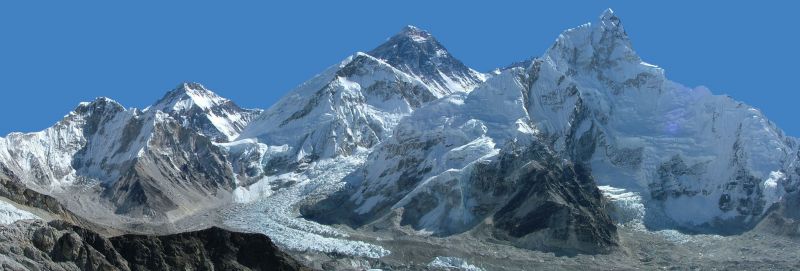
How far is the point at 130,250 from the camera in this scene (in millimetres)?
174125

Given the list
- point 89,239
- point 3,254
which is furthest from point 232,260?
point 3,254

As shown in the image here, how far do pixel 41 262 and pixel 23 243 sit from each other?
3644mm

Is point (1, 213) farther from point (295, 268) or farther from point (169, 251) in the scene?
point (295, 268)

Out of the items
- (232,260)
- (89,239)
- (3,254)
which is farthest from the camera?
(232,260)

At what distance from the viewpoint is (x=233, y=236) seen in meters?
187

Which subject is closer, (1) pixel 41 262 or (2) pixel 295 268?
(1) pixel 41 262

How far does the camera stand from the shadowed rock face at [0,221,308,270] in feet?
532

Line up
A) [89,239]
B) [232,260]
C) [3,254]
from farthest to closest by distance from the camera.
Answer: [232,260], [89,239], [3,254]

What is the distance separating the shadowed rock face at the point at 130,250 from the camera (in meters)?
162

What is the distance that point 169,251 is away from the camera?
178000 millimetres

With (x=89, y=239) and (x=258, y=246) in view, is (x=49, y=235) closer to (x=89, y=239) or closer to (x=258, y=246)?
(x=89, y=239)

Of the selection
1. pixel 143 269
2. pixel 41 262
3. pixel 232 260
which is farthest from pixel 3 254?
pixel 232 260

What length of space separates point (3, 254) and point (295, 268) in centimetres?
A: 3883

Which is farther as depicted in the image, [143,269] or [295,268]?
[295,268]
